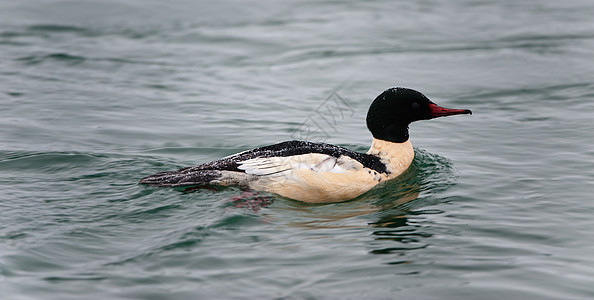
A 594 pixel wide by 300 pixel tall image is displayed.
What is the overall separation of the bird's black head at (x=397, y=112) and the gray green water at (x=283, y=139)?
612mm

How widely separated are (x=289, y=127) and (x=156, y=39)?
6.53 metres

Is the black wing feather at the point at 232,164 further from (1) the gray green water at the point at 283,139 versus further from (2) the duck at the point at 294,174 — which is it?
(1) the gray green water at the point at 283,139

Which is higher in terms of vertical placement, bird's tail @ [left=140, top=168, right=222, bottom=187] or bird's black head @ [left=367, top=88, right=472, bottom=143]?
bird's black head @ [left=367, top=88, right=472, bottom=143]

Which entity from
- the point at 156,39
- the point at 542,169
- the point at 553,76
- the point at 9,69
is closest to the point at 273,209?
the point at 542,169

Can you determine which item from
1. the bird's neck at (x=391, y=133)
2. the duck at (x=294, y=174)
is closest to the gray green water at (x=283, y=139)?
the duck at (x=294, y=174)

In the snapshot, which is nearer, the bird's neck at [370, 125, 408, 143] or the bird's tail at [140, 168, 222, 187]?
the bird's tail at [140, 168, 222, 187]

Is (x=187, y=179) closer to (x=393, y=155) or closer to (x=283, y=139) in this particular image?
(x=393, y=155)

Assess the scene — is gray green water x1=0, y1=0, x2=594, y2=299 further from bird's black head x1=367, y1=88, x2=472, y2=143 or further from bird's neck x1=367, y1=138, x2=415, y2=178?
bird's black head x1=367, y1=88, x2=472, y2=143

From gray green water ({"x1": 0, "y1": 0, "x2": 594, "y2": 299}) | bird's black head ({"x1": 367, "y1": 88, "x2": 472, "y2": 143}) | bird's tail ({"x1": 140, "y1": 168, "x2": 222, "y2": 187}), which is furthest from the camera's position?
bird's black head ({"x1": 367, "y1": 88, "x2": 472, "y2": 143})

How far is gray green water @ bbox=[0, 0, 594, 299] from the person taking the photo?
621 cm

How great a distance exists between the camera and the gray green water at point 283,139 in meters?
6.21

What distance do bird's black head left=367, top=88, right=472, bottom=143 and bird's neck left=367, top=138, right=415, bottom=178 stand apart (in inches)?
2.3

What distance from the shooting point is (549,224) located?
7.32 m

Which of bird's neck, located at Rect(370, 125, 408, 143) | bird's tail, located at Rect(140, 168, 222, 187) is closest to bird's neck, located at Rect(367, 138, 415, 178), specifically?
bird's neck, located at Rect(370, 125, 408, 143)
